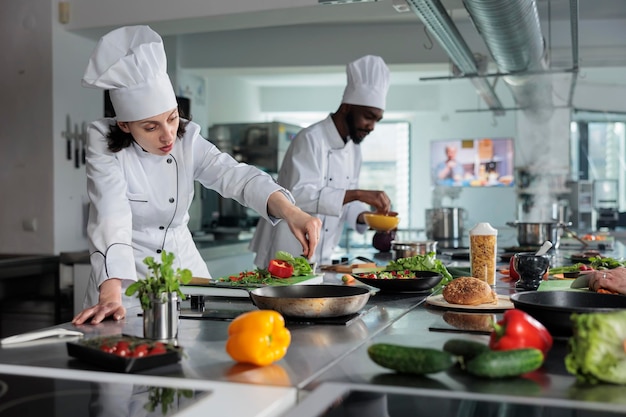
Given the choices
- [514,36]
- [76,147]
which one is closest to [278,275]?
[514,36]

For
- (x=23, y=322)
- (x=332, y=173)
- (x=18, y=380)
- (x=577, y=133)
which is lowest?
(x=23, y=322)

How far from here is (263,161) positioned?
9141 mm

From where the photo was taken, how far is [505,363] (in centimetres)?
117

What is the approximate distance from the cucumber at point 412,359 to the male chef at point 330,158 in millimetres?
2660

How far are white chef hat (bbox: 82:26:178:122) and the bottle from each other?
1157 millimetres

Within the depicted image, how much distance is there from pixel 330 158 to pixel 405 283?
2033mm

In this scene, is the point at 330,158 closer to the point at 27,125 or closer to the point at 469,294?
the point at 27,125

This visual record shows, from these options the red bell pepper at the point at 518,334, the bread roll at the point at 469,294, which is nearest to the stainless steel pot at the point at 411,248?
the bread roll at the point at 469,294

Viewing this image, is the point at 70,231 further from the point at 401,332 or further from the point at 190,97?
the point at 401,332

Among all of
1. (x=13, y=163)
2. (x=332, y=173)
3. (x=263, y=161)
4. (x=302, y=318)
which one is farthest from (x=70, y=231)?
(x=263, y=161)

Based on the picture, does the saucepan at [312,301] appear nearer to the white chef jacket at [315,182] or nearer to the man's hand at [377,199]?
the man's hand at [377,199]

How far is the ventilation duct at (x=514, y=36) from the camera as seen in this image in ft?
12.1

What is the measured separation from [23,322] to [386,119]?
865cm

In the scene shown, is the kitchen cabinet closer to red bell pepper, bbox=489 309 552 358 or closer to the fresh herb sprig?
the fresh herb sprig
